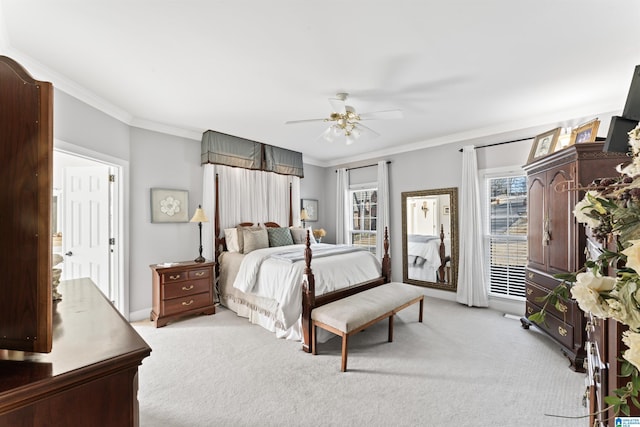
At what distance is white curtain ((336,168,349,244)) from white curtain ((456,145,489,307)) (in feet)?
7.70

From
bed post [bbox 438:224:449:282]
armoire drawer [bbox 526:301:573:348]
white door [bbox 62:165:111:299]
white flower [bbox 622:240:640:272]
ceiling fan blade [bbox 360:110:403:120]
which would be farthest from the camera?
bed post [bbox 438:224:449:282]

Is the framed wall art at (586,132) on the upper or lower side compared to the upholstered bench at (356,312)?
upper

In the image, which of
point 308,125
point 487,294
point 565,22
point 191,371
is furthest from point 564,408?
point 308,125

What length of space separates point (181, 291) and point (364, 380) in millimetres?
2533

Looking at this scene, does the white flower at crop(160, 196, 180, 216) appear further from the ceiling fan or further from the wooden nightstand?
the ceiling fan

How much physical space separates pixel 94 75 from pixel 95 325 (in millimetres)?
2452

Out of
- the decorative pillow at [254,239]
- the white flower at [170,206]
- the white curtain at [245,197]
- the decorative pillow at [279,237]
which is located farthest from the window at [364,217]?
the white flower at [170,206]

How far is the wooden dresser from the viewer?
2.42 ft

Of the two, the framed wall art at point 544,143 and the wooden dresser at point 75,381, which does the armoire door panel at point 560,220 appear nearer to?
the framed wall art at point 544,143

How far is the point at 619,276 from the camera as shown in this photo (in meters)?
0.66

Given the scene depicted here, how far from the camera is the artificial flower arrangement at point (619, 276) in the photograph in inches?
21.3

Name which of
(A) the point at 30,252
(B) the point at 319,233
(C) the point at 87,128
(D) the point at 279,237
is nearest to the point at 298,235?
(D) the point at 279,237

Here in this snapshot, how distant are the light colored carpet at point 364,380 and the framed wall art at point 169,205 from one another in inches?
56.2

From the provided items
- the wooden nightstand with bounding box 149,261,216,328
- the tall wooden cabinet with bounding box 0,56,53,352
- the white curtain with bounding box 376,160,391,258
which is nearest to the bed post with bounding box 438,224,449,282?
the white curtain with bounding box 376,160,391,258
